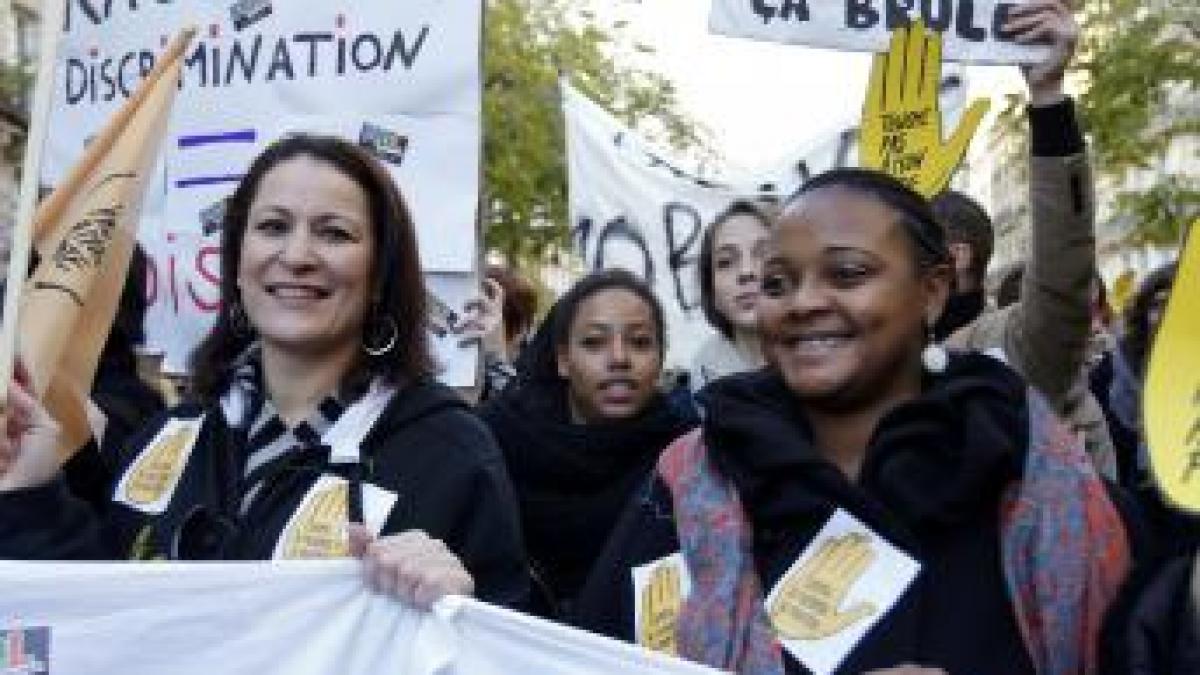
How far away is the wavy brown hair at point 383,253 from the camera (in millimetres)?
2979

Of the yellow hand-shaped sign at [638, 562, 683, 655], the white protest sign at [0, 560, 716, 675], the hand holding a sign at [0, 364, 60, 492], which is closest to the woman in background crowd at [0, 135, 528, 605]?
the hand holding a sign at [0, 364, 60, 492]

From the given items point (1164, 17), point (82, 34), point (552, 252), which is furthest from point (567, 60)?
point (82, 34)

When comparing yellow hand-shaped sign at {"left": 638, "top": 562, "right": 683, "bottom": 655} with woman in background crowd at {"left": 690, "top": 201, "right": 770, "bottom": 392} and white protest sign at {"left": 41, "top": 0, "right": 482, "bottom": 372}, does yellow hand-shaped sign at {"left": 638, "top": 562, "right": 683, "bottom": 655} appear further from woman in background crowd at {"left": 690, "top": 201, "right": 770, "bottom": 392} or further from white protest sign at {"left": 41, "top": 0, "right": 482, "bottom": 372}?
white protest sign at {"left": 41, "top": 0, "right": 482, "bottom": 372}

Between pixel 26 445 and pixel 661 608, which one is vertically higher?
pixel 26 445

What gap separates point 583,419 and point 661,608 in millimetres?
1901

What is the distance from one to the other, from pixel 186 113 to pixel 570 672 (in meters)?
3.07

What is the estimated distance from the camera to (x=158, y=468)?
302 centimetres

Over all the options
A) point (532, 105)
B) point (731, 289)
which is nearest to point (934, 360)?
point (731, 289)

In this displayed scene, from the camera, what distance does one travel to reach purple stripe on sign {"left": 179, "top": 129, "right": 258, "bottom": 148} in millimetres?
5035

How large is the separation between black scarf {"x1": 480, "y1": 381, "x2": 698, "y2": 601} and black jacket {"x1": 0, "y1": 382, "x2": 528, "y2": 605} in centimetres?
130

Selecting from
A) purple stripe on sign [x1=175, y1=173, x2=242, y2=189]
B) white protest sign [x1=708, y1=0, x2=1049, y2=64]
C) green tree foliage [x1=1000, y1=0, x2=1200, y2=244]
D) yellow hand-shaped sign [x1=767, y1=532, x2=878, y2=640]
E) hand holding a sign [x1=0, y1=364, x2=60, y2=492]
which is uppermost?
green tree foliage [x1=1000, y1=0, x2=1200, y2=244]

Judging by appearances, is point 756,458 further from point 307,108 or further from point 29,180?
point 307,108

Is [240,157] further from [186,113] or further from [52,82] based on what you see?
[52,82]

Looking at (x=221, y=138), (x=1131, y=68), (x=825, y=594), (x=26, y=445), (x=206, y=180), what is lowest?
(x=825, y=594)
